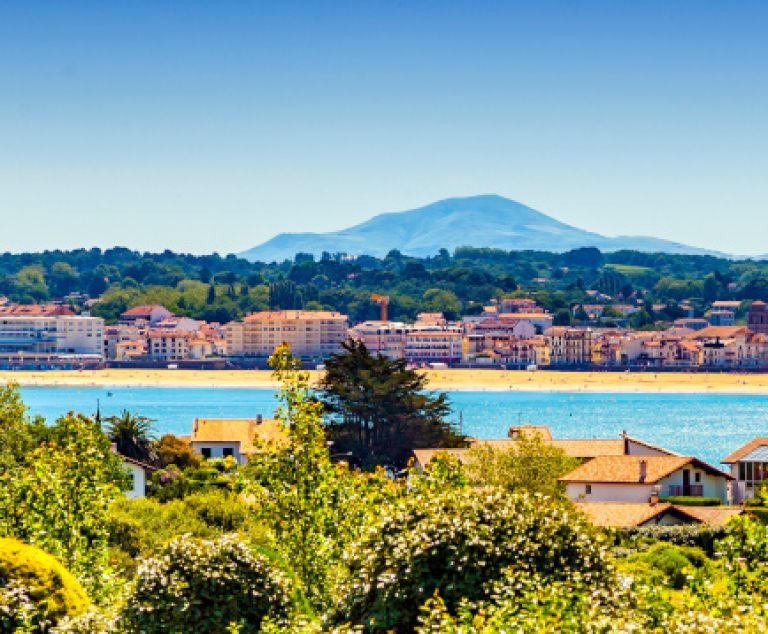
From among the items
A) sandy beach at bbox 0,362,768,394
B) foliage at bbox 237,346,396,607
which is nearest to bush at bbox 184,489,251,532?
foliage at bbox 237,346,396,607

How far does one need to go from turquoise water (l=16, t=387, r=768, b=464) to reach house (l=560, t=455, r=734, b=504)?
29252 mm

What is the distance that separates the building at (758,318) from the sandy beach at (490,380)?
112 feet

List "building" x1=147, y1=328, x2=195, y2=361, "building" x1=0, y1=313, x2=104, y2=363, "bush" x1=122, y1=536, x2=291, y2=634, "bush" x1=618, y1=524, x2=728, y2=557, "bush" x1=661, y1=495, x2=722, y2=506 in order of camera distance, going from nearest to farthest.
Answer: "bush" x1=122, y1=536, x2=291, y2=634
"bush" x1=618, y1=524, x2=728, y2=557
"bush" x1=661, y1=495, x2=722, y2=506
"building" x1=147, y1=328, x2=195, y2=361
"building" x1=0, y1=313, x2=104, y2=363

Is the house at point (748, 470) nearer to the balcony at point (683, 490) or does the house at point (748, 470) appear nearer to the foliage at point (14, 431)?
the balcony at point (683, 490)

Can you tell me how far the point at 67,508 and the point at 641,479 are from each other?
59.7ft

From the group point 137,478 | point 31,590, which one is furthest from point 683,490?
point 31,590

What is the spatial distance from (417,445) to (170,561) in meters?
29.0

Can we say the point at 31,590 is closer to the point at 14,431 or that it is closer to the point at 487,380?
the point at 14,431

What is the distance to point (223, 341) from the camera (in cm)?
18325

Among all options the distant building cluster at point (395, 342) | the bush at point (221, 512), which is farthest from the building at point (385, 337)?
the bush at point (221, 512)

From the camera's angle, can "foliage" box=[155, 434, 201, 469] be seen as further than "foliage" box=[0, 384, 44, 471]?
Yes

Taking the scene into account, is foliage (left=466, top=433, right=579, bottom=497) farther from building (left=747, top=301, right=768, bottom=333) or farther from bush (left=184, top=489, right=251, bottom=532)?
building (left=747, top=301, right=768, bottom=333)

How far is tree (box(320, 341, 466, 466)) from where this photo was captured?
38562 mm

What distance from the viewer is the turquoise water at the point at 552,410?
79625 mm
